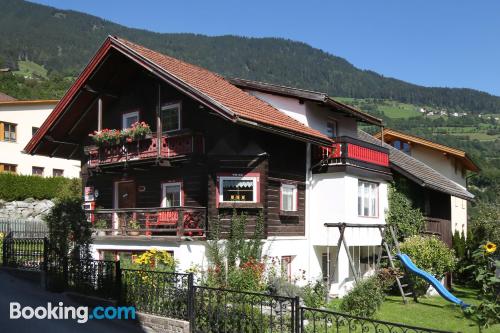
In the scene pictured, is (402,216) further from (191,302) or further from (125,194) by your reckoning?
(191,302)

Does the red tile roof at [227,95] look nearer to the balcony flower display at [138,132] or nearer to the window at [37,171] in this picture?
the balcony flower display at [138,132]

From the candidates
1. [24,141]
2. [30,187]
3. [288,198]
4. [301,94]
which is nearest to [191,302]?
[288,198]

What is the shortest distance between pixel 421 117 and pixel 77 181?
12753cm

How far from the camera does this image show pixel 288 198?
67.9 ft

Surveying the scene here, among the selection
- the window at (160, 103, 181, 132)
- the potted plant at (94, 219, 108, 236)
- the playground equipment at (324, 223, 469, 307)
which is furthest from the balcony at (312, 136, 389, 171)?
the potted plant at (94, 219, 108, 236)

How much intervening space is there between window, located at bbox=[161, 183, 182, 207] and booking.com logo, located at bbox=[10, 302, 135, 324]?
22.6ft

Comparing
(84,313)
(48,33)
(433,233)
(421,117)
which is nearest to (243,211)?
(84,313)

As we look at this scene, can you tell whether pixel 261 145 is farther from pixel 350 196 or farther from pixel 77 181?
pixel 77 181

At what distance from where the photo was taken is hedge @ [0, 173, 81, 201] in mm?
38750

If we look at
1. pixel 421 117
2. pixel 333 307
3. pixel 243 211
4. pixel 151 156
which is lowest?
pixel 333 307

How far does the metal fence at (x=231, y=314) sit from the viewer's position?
11.3 m

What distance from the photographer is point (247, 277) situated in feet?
54.3

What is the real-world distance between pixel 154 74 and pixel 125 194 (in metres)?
5.75

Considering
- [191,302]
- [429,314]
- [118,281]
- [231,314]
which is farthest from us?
[429,314]
